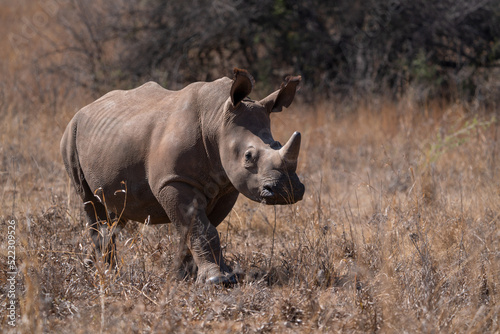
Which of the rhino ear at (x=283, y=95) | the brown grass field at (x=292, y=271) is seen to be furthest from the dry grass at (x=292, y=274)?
the rhino ear at (x=283, y=95)

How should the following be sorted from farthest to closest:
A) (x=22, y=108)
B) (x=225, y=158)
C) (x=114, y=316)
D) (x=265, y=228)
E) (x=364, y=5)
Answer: (x=364, y=5)
(x=22, y=108)
(x=265, y=228)
(x=225, y=158)
(x=114, y=316)

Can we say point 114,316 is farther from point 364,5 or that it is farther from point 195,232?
point 364,5

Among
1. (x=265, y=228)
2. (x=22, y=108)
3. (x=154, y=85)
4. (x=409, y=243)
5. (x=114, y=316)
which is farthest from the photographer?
(x=22, y=108)

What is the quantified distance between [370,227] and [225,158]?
1.57 metres

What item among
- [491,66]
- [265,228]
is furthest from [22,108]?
[491,66]

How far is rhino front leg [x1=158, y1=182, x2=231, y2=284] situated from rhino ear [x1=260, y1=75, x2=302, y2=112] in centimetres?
72

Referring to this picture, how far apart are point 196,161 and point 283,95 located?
2.34ft

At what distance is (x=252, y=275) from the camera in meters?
4.13

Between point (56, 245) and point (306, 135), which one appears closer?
point (56, 245)

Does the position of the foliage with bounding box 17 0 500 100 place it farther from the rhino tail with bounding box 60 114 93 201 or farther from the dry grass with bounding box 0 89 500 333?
the rhino tail with bounding box 60 114 93 201

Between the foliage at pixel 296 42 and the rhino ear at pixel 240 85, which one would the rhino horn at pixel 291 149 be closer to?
the rhino ear at pixel 240 85

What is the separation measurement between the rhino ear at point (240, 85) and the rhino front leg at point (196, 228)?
24.4 inches

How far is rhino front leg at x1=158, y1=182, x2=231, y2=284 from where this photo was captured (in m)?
3.80

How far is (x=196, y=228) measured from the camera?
3.83 m
